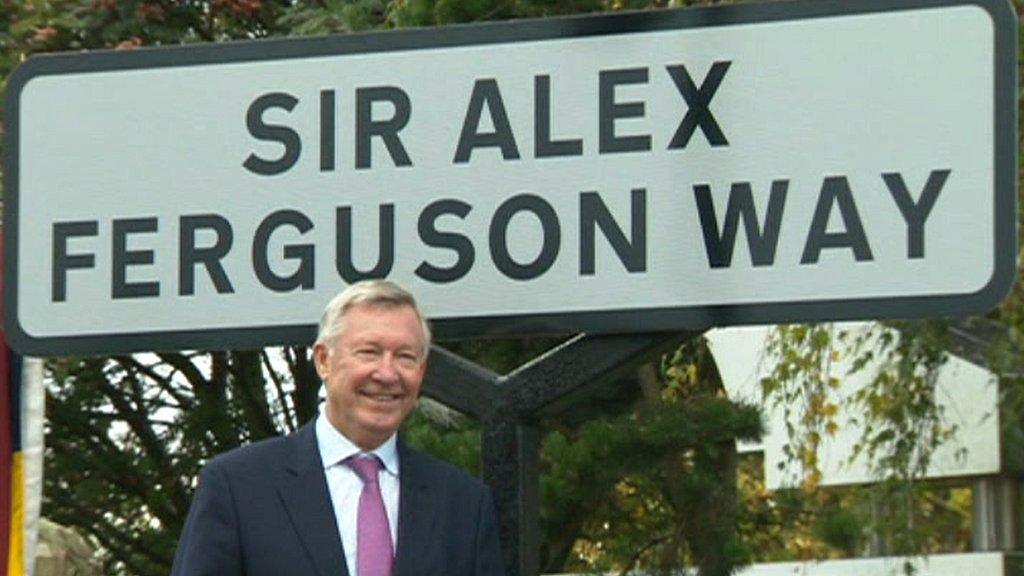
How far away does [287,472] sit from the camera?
191 inches

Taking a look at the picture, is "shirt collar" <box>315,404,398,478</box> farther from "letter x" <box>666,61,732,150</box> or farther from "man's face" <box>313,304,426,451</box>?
"letter x" <box>666,61,732,150</box>

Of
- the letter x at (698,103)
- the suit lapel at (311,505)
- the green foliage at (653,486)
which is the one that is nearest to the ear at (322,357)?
the suit lapel at (311,505)

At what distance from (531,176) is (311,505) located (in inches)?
25.3

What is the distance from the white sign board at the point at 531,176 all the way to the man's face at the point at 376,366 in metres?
0.28

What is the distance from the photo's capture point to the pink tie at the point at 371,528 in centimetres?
477

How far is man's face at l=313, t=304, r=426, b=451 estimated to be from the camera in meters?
4.72

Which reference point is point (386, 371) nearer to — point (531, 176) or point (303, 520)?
point (303, 520)

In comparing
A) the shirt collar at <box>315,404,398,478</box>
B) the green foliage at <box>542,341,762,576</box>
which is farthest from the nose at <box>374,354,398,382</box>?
the green foliage at <box>542,341,762,576</box>

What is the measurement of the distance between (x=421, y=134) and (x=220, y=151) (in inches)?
13.6

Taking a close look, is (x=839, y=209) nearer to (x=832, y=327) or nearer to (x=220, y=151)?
(x=220, y=151)

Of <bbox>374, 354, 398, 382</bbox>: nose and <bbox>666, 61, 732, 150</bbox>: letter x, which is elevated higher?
<bbox>666, 61, 732, 150</bbox>: letter x

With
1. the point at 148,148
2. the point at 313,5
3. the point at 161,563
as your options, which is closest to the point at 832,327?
the point at 313,5

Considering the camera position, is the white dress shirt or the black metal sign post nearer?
the white dress shirt

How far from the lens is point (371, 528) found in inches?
189
